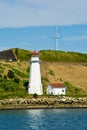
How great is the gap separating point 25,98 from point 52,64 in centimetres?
3402

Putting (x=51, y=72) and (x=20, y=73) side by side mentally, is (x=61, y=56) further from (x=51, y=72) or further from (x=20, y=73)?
(x=20, y=73)

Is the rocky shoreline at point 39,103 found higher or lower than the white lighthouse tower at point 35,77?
lower

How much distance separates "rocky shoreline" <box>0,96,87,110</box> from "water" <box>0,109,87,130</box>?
469cm

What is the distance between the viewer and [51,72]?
11806 cm

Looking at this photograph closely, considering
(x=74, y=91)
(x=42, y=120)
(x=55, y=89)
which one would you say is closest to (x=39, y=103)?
(x=55, y=89)

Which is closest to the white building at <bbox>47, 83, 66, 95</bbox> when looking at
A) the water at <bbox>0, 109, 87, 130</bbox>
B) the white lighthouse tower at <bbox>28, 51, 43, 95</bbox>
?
the white lighthouse tower at <bbox>28, 51, 43, 95</bbox>

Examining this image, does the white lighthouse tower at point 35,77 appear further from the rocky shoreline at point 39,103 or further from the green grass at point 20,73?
the green grass at point 20,73

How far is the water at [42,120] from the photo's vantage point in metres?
62.9

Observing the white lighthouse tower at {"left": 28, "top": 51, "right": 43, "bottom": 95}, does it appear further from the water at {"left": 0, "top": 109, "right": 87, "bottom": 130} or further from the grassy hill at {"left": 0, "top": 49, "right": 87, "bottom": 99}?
the water at {"left": 0, "top": 109, "right": 87, "bottom": 130}

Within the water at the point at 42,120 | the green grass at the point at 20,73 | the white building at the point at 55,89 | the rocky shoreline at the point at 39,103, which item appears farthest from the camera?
the green grass at the point at 20,73

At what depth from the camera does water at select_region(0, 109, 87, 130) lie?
6286 cm

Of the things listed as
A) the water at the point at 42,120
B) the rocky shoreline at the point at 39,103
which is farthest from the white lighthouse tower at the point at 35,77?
the water at the point at 42,120

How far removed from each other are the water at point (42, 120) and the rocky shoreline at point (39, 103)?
4.69 meters

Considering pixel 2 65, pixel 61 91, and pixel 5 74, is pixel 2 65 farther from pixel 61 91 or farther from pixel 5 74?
pixel 61 91
